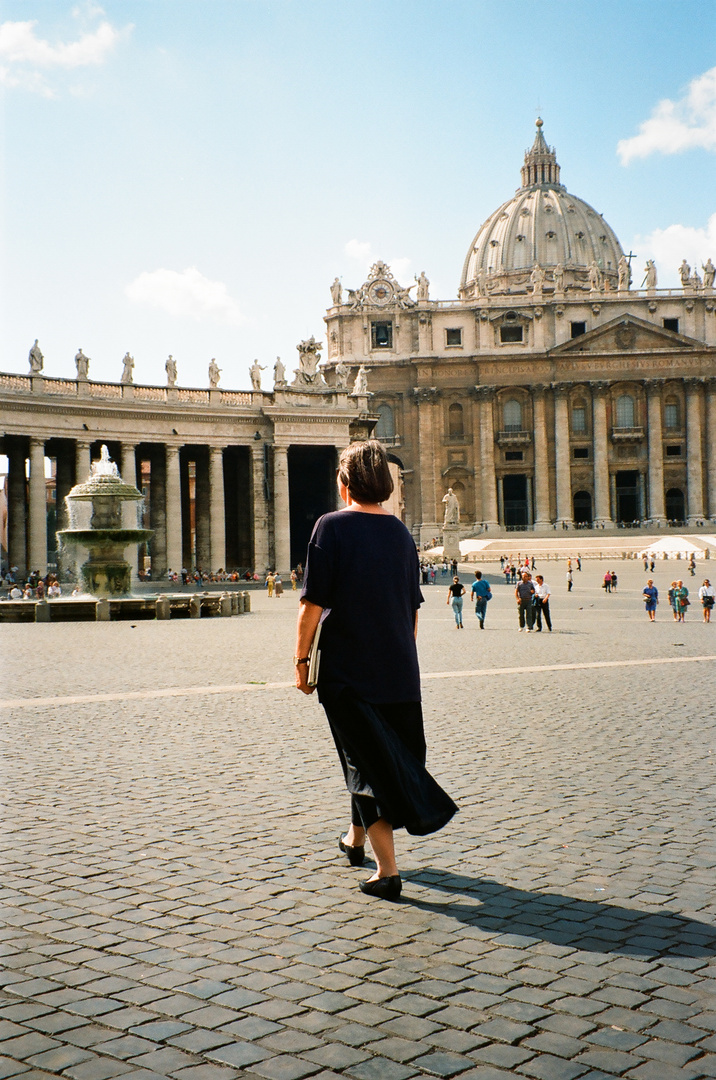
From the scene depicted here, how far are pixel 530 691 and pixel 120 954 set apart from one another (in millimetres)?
9389

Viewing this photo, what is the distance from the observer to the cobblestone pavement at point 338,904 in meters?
4.00

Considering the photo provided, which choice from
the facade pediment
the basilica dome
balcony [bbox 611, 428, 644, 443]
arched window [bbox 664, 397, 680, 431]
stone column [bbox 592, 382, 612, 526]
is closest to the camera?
the facade pediment

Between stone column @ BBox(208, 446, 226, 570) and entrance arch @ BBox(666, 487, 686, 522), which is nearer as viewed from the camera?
stone column @ BBox(208, 446, 226, 570)

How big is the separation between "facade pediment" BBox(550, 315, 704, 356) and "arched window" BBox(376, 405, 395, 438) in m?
16.2

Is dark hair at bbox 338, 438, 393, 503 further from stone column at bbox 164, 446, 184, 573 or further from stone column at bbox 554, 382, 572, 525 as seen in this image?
stone column at bbox 554, 382, 572, 525

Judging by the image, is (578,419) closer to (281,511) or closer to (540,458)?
(540,458)

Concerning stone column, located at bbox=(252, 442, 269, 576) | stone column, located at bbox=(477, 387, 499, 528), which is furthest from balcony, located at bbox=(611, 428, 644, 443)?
stone column, located at bbox=(252, 442, 269, 576)

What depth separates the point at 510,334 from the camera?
10381cm

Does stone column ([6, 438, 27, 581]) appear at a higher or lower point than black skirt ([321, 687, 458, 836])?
higher

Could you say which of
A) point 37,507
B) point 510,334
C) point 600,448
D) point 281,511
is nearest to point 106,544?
point 37,507

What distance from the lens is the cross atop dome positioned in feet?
493

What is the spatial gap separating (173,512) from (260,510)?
5100 millimetres

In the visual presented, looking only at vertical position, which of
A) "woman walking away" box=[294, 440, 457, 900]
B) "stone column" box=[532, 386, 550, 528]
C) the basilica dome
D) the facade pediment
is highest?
the basilica dome

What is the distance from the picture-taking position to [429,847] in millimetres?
6758
